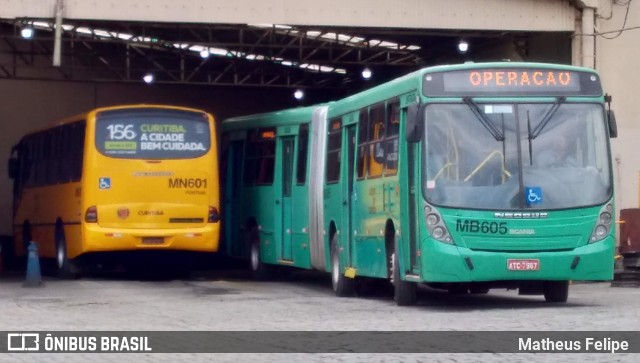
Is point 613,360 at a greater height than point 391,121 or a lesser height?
lesser

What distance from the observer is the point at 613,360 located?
11781mm

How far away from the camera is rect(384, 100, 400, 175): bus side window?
18.8m

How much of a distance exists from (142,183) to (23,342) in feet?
40.6

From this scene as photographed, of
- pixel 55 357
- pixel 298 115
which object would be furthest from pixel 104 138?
pixel 55 357

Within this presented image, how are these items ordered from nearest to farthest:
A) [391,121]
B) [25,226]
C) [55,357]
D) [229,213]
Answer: [55,357] → [391,121] → [229,213] → [25,226]

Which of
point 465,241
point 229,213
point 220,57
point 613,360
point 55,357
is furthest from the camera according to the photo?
point 220,57

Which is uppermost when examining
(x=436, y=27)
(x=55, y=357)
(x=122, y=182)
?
(x=436, y=27)

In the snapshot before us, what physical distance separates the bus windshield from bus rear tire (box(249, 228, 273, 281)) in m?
10.3

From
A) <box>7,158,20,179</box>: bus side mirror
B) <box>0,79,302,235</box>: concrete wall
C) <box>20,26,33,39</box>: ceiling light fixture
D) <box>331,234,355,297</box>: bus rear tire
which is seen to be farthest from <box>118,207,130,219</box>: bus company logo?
<box>0,79,302,235</box>: concrete wall

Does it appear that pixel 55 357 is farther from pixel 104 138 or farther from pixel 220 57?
pixel 220 57

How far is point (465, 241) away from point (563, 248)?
1.21 metres

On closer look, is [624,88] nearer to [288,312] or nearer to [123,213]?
[123,213]

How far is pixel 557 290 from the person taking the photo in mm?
19188

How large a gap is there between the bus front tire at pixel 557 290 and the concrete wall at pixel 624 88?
7.82 metres
